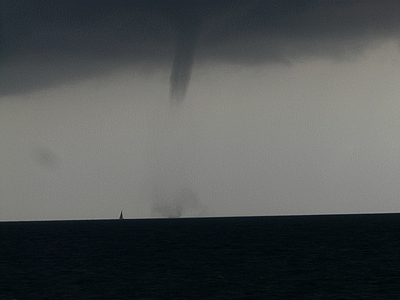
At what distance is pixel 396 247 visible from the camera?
128m

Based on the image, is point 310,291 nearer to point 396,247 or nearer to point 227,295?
point 227,295

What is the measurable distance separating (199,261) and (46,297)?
4121 cm

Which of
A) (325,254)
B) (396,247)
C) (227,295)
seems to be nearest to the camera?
(227,295)

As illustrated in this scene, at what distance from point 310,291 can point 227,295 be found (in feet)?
30.6

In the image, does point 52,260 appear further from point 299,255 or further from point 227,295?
point 227,295

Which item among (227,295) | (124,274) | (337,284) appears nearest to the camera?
(227,295)

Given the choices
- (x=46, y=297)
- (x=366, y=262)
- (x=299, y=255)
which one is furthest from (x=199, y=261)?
(x=46, y=297)

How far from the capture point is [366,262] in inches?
3755

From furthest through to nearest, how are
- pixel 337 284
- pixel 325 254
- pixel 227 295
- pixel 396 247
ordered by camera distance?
pixel 396 247
pixel 325 254
pixel 337 284
pixel 227 295

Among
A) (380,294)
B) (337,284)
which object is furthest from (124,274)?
(380,294)

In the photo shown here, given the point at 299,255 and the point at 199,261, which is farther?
the point at 299,255

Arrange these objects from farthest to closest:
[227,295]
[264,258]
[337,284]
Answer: [264,258] < [337,284] < [227,295]

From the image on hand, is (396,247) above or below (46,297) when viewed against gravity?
above

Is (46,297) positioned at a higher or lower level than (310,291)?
lower
